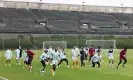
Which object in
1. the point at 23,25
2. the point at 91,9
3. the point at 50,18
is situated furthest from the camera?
the point at 91,9

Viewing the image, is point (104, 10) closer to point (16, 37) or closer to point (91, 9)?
point (91, 9)

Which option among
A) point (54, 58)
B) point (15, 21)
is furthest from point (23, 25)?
point (54, 58)

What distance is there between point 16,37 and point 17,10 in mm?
27272

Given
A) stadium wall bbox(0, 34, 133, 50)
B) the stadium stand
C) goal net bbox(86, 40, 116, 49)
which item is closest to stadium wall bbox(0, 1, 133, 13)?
the stadium stand

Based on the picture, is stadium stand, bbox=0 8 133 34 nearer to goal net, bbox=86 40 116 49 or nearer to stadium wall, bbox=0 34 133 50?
stadium wall, bbox=0 34 133 50

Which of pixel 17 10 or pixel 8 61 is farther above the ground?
pixel 17 10

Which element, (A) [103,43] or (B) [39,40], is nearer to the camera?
(A) [103,43]

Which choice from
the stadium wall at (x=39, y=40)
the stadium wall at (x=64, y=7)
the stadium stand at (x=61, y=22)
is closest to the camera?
the stadium wall at (x=39, y=40)

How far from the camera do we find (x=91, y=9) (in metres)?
115

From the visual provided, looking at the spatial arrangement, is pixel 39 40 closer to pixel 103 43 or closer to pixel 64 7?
pixel 103 43

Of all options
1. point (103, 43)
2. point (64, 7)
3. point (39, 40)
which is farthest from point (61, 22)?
point (103, 43)

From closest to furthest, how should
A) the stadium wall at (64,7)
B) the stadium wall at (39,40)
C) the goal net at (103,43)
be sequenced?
the stadium wall at (39,40), the goal net at (103,43), the stadium wall at (64,7)

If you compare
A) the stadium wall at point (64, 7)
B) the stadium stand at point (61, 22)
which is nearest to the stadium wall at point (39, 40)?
the stadium stand at point (61, 22)

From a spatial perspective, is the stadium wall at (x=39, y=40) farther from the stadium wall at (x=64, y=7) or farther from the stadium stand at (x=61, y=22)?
the stadium wall at (x=64, y=7)
